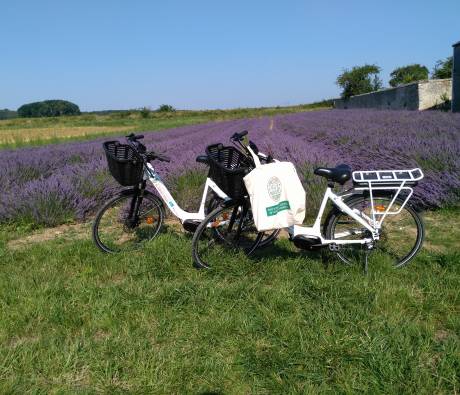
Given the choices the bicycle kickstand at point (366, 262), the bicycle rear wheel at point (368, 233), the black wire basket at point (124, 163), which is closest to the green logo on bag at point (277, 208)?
the bicycle rear wheel at point (368, 233)

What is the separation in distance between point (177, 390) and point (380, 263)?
1842 millimetres

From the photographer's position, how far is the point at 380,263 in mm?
2928

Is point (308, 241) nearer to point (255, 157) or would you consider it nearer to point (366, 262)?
point (366, 262)

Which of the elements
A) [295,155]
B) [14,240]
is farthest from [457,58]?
[14,240]

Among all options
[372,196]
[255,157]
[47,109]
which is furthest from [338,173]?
[47,109]

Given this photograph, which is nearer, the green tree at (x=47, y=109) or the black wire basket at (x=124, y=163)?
the black wire basket at (x=124, y=163)

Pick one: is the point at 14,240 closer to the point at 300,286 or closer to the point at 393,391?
the point at 300,286

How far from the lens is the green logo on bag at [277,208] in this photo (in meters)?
2.74

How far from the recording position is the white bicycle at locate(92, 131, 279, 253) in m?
3.07

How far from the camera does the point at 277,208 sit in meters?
2.76

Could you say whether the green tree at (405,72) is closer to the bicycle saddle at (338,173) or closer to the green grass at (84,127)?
the green grass at (84,127)

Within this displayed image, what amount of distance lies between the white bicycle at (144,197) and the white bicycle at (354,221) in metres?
0.15

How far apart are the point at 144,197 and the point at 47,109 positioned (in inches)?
5136

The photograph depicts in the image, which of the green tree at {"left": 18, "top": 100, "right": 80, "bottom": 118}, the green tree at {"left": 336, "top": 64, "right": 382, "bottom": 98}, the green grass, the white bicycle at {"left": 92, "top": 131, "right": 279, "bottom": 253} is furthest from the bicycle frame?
the green tree at {"left": 18, "top": 100, "right": 80, "bottom": 118}
